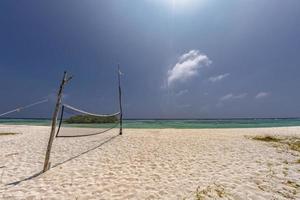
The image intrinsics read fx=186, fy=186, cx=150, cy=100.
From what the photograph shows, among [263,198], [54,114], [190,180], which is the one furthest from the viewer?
[54,114]

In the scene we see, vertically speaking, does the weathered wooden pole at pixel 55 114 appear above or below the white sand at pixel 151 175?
above

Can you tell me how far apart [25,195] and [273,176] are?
6.57m

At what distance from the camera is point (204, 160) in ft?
23.7

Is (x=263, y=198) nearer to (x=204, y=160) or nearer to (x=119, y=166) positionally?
(x=204, y=160)

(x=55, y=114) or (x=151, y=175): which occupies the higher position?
(x=55, y=114)

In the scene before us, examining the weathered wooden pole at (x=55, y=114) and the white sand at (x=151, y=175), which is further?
the weathered wooden pole at (x=55, y=114)

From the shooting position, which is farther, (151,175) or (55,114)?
(55,114)

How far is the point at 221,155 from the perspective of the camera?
7.96m

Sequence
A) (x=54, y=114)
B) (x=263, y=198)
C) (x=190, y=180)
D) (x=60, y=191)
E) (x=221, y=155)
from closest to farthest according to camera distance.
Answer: (x=263, y=198) → (x=60, y=191) → (x=190, y=180) → (x=54, y=114) → (x=221, y=155)

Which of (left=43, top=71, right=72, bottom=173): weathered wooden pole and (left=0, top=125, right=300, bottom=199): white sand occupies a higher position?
(left=43, top=71, right=72, bottom=173): weathered wooden pole

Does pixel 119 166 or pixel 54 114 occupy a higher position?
pixel 54 114

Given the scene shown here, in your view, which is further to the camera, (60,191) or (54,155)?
(54,155)

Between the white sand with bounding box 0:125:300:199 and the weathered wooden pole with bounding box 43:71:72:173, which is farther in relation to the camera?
the weathered wooden pole with bounding box 43:71:72:173

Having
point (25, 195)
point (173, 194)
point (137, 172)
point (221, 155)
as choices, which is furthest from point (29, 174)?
point (221, 155)
